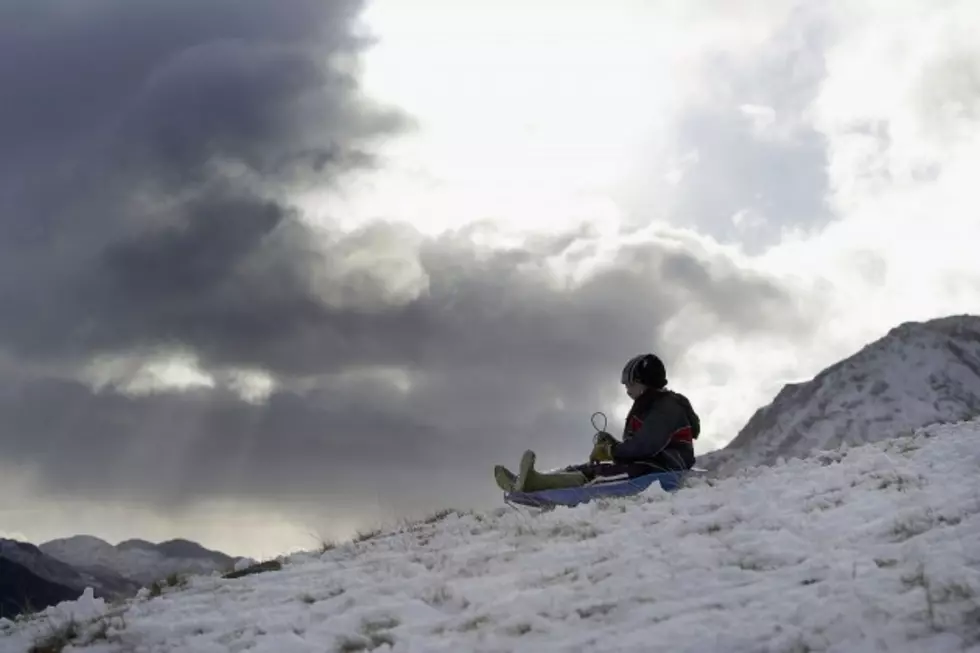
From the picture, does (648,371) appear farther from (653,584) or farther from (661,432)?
(653,584)

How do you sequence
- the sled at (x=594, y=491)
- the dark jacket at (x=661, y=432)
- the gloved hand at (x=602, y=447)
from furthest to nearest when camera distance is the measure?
the gloved hand at (x=602, y=447) < the dark jacket at (x=661, y=432) < the sled at (x=594, y=491)

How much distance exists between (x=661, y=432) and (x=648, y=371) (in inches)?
38.1

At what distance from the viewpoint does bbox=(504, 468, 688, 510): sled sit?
1481cm

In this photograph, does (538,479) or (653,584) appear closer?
(653,584)

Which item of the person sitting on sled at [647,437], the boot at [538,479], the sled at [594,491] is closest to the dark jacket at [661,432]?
the person sitting on sled at [647,437]

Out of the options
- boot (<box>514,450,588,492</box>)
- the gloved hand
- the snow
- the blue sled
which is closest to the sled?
the blue sled

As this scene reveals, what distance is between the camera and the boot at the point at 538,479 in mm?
15172

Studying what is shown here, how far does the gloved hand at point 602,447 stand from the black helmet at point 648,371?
114cm

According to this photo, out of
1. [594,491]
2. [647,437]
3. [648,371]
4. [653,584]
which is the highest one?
[648,371]

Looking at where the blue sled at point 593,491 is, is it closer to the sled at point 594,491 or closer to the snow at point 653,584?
the sled at point 594,491

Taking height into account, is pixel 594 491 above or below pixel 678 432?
below

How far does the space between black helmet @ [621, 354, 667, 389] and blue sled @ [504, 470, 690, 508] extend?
1424 millimetres

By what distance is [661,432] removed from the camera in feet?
49.4

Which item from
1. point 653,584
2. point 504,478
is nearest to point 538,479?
point 504,478
